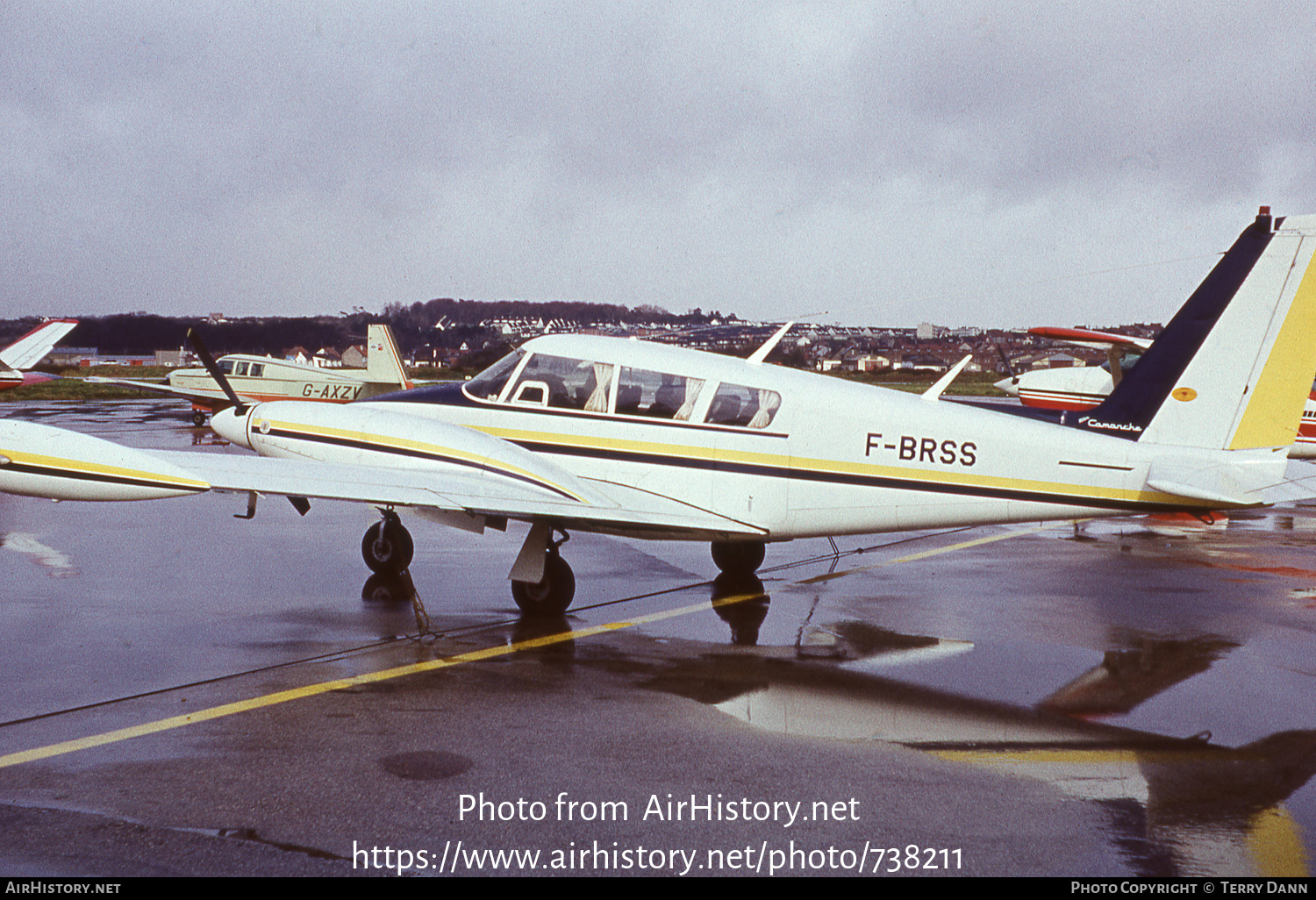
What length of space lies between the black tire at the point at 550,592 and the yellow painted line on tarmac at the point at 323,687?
53cm

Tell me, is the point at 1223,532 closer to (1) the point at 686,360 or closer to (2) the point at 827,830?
(1) the point at 686,360

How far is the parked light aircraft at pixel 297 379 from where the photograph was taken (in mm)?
35062

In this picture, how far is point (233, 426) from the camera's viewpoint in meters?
10.6

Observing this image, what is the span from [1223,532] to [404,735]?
1431 cm

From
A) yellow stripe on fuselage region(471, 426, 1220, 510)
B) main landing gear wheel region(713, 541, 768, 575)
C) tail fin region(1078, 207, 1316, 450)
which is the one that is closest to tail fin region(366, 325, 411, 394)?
main landing gear wheel region(713, 541, 768, 575)

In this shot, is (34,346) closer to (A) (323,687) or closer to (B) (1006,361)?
(A) (323,687)

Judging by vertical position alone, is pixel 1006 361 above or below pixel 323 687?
above

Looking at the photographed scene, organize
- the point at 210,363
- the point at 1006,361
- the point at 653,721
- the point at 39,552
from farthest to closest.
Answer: the point at 1006,361, the point at 210,363, the point at 39,552, the point at 653,721

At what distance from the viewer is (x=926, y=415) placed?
8758 mm

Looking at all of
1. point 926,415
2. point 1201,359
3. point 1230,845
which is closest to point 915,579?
point 926,415

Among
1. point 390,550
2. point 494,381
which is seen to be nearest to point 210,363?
point 390,550

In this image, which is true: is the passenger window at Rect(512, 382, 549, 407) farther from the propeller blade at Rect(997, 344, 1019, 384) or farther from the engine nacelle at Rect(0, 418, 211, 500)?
the propeller blade at Rect(997, 344, 1019, 384)

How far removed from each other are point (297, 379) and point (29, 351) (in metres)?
8.11

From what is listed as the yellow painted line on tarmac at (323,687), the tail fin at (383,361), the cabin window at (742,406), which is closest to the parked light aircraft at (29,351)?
the tail fin at (383,361)
